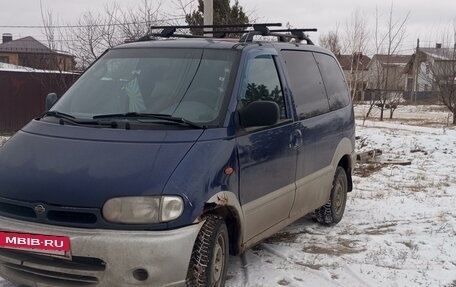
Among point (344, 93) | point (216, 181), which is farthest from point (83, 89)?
point (344, 93)

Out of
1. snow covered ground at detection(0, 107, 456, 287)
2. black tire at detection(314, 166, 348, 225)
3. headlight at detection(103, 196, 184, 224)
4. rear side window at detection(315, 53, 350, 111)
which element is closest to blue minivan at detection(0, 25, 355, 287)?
headlight at detection(103, 196, 184, 224)

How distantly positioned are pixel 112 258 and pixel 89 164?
2.05 ft

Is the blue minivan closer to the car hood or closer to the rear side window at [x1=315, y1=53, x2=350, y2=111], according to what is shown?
the car hood

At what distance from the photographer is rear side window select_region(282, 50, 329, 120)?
517cm

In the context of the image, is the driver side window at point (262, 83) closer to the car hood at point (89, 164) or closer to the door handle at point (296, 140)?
the door handle at point (296, 140)

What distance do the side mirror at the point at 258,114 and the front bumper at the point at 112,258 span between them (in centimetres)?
102

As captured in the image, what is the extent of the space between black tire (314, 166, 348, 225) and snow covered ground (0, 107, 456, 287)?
0.12m

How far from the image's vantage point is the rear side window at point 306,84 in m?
5.17

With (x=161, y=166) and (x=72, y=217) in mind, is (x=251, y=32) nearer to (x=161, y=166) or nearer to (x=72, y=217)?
(x=161, y=166)

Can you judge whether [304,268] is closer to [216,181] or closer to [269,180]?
[269,180]

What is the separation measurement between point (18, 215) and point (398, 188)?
6.32m

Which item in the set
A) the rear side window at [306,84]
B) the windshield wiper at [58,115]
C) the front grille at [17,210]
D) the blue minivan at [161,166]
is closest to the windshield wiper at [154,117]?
the blue minivan at [161,166]

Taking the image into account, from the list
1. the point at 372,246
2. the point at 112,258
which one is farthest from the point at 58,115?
the point at 372,246

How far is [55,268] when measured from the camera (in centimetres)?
337
